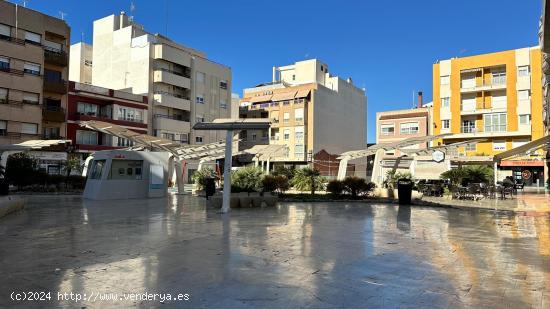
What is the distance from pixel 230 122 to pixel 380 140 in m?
51.2

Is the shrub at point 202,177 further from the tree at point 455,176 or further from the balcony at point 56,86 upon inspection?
the balcony at point 56,86

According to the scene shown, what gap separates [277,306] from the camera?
461 cm

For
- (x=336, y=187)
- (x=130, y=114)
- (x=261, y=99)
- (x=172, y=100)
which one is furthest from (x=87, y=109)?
(x=336, y=187)

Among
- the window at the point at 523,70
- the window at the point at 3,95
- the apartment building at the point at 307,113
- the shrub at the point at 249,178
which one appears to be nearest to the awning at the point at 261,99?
the apartment building at the point at 307,113

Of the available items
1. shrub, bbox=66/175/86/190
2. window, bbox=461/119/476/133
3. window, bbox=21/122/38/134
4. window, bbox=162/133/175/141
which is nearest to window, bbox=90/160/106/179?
shrub, bbox=66/175/86/190

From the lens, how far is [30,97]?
41125 millimetres

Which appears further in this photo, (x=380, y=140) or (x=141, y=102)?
(x=380, y=140)

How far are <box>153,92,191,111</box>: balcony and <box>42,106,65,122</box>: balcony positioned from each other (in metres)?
12.8

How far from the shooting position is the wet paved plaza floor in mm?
4953

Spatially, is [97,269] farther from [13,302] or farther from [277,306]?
[277,306]

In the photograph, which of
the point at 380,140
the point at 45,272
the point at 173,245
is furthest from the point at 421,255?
the point at 380,140

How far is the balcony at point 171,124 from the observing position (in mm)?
53188

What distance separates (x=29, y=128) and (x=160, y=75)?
17.3 metres

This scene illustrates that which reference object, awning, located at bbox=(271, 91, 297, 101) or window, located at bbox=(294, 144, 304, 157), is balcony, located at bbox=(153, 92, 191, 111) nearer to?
awning, located at bbox=(271, 91, 297, 101)
